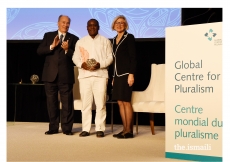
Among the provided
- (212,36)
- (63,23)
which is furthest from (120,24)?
(212,36)

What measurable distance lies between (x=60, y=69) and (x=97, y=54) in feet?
1.77

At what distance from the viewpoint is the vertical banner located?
3.30m

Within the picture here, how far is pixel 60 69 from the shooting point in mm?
5387

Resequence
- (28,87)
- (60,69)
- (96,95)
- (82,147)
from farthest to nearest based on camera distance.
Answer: (28,87) < (60,69) < (96,95) < (82,147)

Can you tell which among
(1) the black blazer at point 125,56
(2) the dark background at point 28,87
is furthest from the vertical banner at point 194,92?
(2) the dark background at point 28,87

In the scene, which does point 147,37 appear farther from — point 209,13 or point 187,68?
point 187,68

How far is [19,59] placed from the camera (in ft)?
25.1

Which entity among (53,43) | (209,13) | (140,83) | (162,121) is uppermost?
(209,13)

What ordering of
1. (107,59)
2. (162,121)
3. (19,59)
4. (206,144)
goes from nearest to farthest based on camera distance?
(206,144)
(107,59)
(162,121)
(19,59)

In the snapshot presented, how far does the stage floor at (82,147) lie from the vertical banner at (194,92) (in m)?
0.25

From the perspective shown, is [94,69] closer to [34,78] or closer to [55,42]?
[55,42]

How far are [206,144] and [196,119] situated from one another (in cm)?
21

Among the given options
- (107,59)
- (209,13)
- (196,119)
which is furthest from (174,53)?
(209,13)

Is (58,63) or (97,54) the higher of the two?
(97,54)
